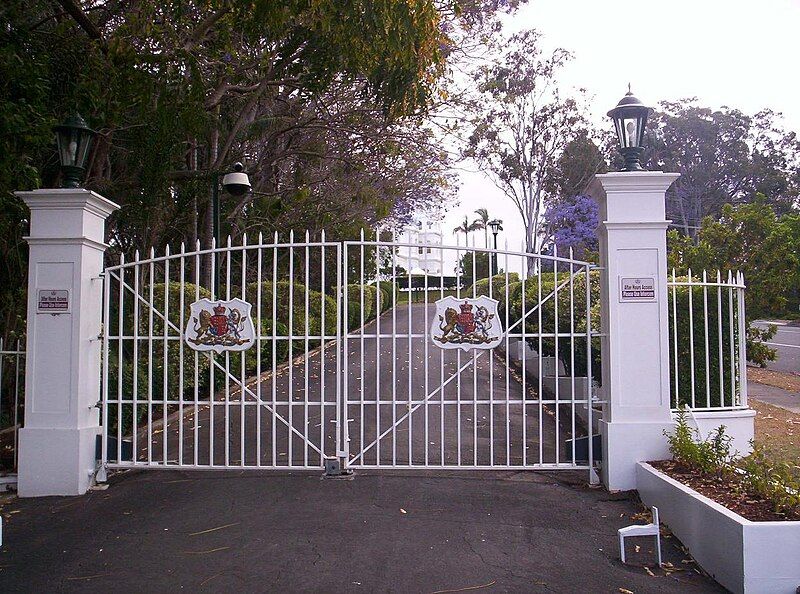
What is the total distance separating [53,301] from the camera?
638cm

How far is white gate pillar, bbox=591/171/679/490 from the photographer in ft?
19.9

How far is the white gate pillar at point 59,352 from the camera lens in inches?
246

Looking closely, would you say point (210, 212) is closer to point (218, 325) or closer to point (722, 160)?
point (218, 325)

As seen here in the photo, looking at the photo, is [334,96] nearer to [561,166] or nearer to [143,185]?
[143,185]

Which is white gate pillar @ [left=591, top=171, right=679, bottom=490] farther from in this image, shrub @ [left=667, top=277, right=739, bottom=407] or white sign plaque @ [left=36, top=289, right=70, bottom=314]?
white sign plaque @ [left=36, top=289, right=70, bottom=314]

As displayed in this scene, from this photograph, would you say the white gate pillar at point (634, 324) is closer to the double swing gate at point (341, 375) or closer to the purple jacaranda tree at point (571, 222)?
the double swing gate at point (341, 375)

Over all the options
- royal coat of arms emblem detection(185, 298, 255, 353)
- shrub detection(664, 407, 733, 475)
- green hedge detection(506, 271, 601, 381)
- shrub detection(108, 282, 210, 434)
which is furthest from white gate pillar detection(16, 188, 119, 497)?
shrub detection(664, 407, 733, 475)

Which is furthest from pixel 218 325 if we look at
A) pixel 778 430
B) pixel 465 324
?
pixel 778 430

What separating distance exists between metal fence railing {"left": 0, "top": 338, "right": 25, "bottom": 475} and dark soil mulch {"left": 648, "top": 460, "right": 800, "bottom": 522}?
6.02 m

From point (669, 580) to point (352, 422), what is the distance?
588 centimetres

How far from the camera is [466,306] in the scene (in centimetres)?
640

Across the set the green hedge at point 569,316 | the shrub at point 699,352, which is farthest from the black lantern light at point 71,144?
the shrub at point 699,352

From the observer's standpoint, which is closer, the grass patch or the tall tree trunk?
the grass patch

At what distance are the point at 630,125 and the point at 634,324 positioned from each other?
1852 millimetres
